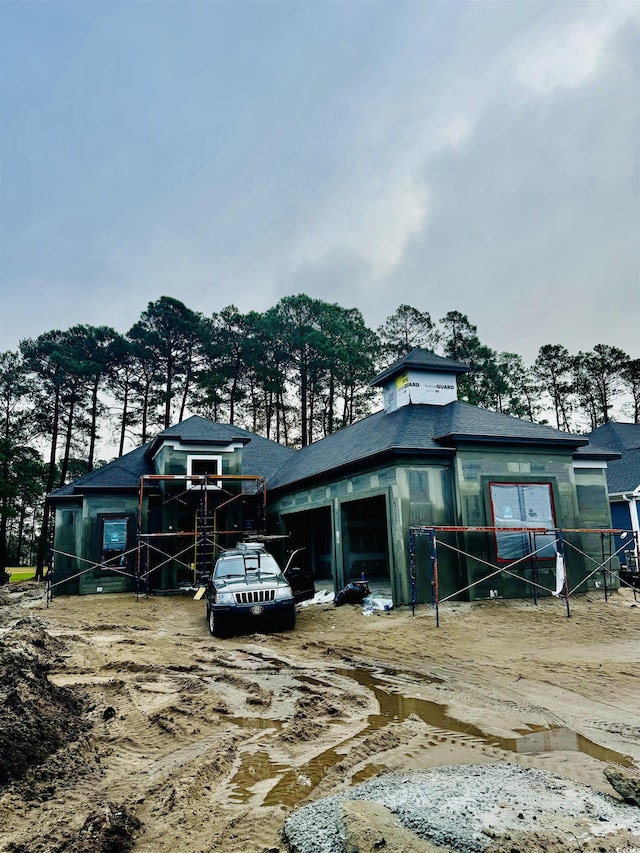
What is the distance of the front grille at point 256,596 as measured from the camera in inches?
468

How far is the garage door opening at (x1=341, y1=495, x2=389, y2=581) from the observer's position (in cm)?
2202

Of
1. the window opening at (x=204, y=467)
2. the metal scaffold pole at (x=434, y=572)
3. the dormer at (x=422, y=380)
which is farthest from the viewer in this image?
the window opening at (x=204, y=467)

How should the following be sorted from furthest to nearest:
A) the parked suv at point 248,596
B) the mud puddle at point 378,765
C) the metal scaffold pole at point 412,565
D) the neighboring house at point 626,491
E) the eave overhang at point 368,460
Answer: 1. the neighboring house at point 626,491
2. the eave overhang at point 368,460
3. the metal scaffold pole at point 412,565
4. the parked suv at point 248,596
5. the mud puddle at point 378,765

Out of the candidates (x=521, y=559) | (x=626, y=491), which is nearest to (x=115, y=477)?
(x=521, y=559)

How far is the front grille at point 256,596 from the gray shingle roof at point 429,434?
5.30 meters

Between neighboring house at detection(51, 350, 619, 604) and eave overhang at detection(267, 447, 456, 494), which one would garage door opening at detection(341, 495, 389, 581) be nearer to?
neighboring house at detection(51, 350, 619, 604)

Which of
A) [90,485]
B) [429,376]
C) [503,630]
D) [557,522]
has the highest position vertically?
[429,376]

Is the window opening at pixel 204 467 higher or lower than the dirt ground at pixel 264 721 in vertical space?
higher

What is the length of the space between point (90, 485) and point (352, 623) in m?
14.9

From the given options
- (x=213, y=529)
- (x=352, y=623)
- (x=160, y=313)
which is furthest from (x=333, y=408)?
(x=352, y=623)

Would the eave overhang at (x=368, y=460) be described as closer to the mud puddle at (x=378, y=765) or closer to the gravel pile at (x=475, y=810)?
the mud puddle at (x=378, y=765)

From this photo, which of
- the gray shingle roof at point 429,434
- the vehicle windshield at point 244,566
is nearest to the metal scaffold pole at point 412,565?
the gray shingle roof at point 429,434

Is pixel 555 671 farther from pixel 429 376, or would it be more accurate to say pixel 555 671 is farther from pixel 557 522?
pixel 429 376

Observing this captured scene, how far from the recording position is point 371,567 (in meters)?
22.3
